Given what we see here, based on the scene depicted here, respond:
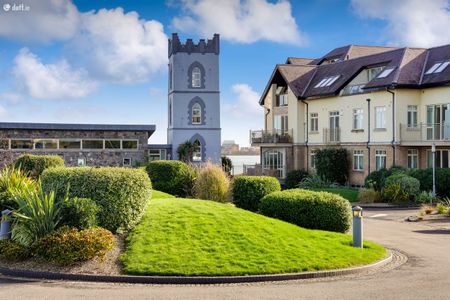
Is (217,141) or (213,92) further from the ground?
(213,92)

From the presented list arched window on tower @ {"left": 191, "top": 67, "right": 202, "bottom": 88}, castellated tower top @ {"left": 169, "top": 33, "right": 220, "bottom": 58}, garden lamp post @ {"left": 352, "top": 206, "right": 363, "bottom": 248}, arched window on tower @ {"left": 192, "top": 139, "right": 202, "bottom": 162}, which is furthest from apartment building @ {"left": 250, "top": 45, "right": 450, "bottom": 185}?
garden lamp post @ {"left": 352, "top": 206, "right": 363, "bottom": 248}

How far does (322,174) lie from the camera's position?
41.5 metres

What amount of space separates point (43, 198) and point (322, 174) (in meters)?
28.9

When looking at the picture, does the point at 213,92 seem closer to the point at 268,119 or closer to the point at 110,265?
the point at 268,119

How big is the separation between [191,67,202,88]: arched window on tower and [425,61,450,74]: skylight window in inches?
1040

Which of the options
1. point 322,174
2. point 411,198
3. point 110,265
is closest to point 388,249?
point 110,265

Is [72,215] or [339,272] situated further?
[72,215]

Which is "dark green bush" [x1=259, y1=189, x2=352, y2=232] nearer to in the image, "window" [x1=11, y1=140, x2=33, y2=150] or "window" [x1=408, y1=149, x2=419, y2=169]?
"window" [x1=408, y1=149, x2=419, y2=169]

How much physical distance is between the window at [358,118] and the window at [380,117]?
155cm

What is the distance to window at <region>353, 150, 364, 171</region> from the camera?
3975 cm

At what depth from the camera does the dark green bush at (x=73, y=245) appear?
13.5 metres

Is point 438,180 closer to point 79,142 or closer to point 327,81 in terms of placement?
point 327,81

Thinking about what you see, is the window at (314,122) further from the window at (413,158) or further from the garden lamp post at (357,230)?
the garden lamp post at (357,230)

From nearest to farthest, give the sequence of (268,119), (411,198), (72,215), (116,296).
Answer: (116,296)
(72,215)
(411,198)
(268,119)
